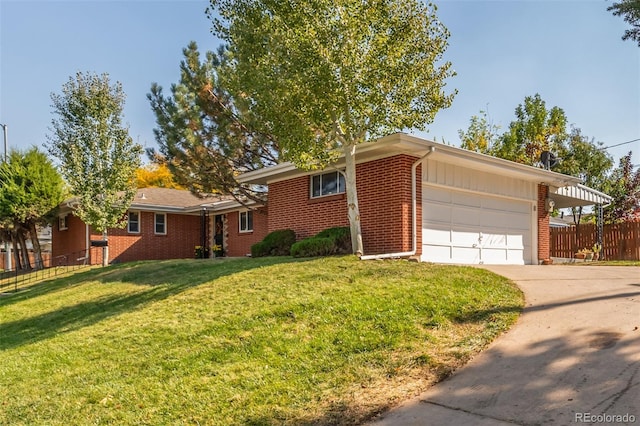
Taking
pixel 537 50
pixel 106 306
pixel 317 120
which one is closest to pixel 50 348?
pixel 106 306

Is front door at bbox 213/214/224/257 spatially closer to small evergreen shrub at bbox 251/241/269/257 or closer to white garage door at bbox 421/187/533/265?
small evergreen shrub at bbox 251/241/269/257

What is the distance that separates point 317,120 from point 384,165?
2.38m

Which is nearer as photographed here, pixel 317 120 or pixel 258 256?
pixel 317 120

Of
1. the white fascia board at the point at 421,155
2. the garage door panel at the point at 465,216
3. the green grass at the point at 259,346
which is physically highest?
the white fascia board at the point at 421,155

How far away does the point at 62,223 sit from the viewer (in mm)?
23391

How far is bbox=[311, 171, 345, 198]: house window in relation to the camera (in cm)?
1346

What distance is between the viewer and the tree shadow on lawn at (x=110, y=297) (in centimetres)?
881

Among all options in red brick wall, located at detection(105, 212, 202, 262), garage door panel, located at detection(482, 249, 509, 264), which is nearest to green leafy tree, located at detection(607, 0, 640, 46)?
garage door panel, located at detection(482, 249, 509, 264)

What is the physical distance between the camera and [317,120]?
35.3 feet

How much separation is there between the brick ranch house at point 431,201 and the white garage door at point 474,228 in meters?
0.03

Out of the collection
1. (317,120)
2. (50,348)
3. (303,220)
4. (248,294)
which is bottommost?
(50,348)

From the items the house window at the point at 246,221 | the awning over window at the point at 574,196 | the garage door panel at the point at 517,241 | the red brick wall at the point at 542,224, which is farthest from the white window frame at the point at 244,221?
the awning over window at the point at 574,196

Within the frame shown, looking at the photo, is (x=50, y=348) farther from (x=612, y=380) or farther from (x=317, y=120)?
(x=612, y=380)
